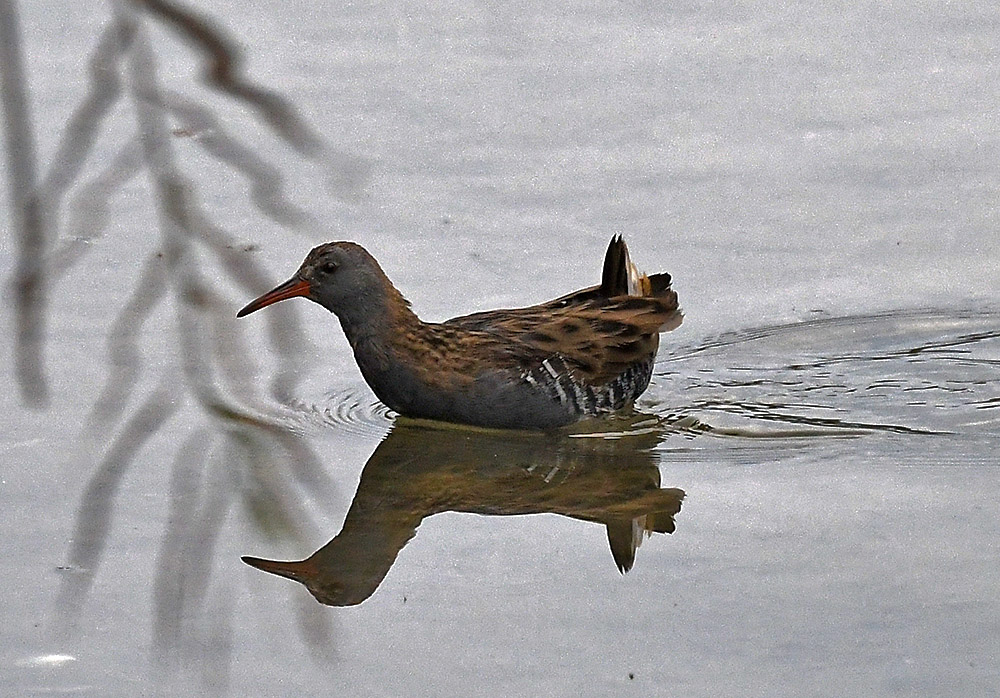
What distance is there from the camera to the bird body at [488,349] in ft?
18.9

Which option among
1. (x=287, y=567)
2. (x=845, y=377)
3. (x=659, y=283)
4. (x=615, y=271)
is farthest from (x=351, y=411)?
(x=845, y=377)

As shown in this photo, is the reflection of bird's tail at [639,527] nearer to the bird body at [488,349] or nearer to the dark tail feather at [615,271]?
the bird body at [488,349]

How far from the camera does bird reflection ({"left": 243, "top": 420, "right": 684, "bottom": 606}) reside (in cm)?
455

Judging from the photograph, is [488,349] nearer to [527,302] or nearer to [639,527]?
[527,302]

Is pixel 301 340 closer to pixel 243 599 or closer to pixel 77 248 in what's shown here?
pixel 77 248

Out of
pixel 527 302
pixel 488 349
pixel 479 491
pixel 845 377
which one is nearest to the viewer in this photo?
pixel 479 491

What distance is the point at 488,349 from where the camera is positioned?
580 centimetres

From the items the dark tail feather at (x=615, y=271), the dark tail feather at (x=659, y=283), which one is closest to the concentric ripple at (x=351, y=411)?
the dark tail feather at (x=615, y=271)

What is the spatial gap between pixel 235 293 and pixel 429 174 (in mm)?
1180

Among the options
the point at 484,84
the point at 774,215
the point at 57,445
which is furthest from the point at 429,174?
the point at 57,445

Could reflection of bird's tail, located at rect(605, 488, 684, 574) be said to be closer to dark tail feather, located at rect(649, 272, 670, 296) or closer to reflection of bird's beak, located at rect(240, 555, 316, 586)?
reflection of bird's beak, located at rect(240, 555, 316, 586)

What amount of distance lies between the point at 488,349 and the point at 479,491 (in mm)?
811

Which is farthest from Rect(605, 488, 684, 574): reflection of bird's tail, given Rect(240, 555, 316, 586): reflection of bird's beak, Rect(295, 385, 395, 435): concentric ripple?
Rect(295, 385, 395, 435): concentric ripple

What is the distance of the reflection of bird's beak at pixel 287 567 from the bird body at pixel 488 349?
1280 mm
